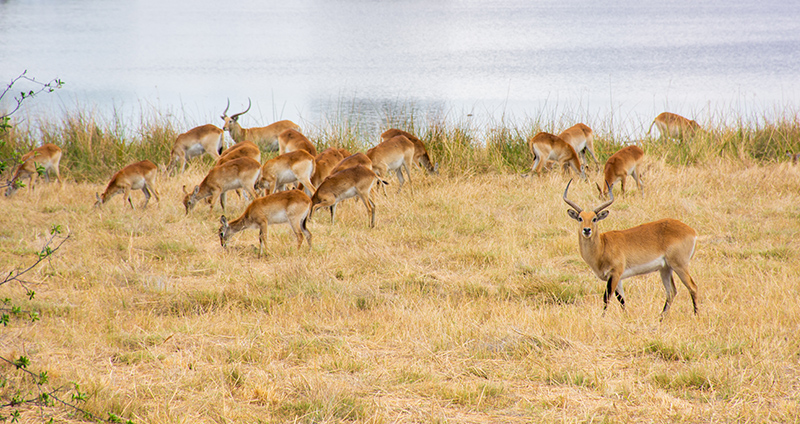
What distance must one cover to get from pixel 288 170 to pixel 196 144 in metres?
2.67

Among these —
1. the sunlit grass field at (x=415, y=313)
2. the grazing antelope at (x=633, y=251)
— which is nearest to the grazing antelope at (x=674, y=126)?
the sunlit grass field at (x=415, y=313)

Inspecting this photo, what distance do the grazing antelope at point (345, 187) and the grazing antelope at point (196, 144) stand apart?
3.51 m

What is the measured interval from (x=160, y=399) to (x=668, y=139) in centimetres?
1059

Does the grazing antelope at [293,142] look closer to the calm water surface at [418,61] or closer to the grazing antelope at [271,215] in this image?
the grazing antelope at [271,215]

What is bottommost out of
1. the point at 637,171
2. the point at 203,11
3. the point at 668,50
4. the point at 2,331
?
the point at 2,331

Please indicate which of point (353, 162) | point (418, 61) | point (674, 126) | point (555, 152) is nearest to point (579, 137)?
point (555, 152)

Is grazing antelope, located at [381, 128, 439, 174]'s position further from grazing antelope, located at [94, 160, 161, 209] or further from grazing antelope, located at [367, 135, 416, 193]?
grazing antelope, located at [94, 160, 161, 209]

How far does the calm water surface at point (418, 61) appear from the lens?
21.5 metres

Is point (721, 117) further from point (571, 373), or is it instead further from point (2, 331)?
point (2, 331)

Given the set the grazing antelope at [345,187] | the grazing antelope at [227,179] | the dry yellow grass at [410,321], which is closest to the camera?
the dry yellow grass at [410,321]

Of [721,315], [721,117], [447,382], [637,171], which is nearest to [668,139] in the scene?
[721,117]

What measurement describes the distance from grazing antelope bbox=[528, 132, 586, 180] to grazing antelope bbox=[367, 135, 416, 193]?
1.94 m

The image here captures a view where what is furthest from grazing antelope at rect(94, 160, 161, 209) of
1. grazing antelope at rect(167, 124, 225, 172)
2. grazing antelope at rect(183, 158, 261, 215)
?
grazing antelope at rect(167, 124, 225, 172)

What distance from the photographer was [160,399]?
155 inches
